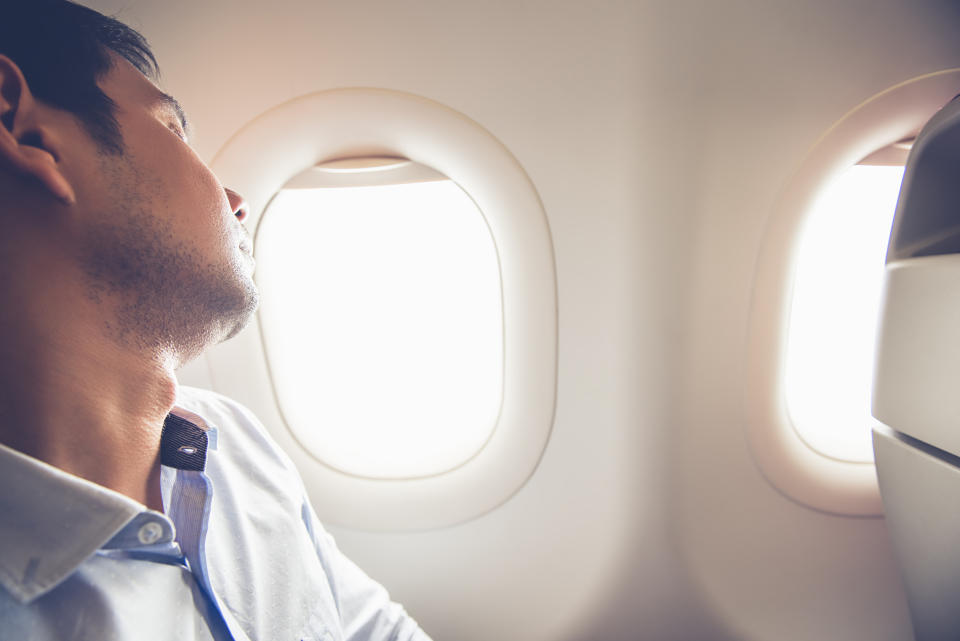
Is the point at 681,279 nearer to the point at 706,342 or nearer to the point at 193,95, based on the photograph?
the point at 706,342

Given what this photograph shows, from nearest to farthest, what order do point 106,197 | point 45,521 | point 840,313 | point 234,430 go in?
1. point 45,521
2. point 106,197
3. point 234,430
4. point 840,313

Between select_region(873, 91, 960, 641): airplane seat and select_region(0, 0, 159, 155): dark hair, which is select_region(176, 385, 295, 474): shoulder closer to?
select_region(0, 0, 159, 155): dark hair

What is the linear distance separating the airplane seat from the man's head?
1120 millimetres

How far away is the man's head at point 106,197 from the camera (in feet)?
2.34

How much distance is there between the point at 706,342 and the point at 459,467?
0.70 m

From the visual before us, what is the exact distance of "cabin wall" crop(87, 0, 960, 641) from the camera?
3.71 ft

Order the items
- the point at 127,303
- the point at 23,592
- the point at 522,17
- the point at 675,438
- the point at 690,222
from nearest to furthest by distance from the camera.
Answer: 1. the point at 23,592
2. the point at 127,303
3. the point at 522,17
4. the point at 690,222
5. the point at 675,438

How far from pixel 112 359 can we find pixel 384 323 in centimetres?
73

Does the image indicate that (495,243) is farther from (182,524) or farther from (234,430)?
(182,524)

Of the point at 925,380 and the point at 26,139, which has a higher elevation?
the point at 26,139

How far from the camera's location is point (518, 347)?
1.31m

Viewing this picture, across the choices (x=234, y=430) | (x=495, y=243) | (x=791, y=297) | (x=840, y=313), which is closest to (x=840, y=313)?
(x=840, y=313)

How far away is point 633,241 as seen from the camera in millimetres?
1255

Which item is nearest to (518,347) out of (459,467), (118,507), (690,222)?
(459,467)
